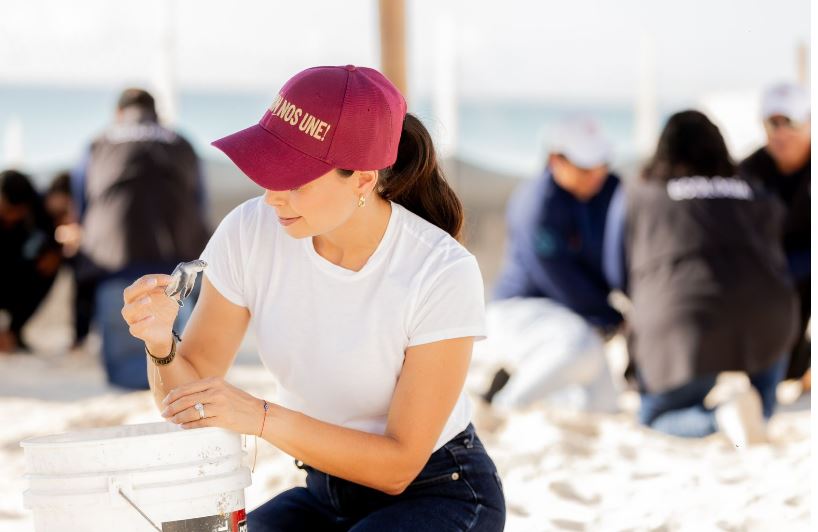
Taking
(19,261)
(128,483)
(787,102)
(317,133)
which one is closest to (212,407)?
(128,483)

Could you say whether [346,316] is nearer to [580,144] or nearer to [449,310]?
[449,310]

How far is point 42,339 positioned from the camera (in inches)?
258

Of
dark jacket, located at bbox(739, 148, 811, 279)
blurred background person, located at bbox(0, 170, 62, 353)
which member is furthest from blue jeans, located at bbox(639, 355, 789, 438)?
blurred background person, located at bbox(0, 170, 62, 353)

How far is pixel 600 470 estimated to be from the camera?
3.11 metres

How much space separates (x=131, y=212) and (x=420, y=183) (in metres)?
3.09

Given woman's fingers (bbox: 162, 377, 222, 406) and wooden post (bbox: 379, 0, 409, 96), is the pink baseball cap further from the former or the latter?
wooden post (bbox: 379, 0, 409, 96)

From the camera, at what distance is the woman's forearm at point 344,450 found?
165 centimetres

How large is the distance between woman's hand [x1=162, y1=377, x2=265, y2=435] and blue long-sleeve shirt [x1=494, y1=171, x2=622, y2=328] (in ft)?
9.11

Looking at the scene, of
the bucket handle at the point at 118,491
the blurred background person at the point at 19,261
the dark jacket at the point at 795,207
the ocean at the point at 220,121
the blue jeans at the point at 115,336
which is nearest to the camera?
the bucket handle at the point at 118,491

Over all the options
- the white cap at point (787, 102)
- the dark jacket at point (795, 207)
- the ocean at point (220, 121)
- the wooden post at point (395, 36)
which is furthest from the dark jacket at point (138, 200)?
the ocean at point (220, 121)

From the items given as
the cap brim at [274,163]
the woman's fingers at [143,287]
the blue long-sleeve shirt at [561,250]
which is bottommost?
the blue long-sleeve shirt at [561,250]

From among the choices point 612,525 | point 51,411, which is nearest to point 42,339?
point 51,411

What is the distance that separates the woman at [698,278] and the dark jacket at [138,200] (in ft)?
6.81

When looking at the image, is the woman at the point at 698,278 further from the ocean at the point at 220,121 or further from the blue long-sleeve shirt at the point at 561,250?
the ocean at the point at 220,121
